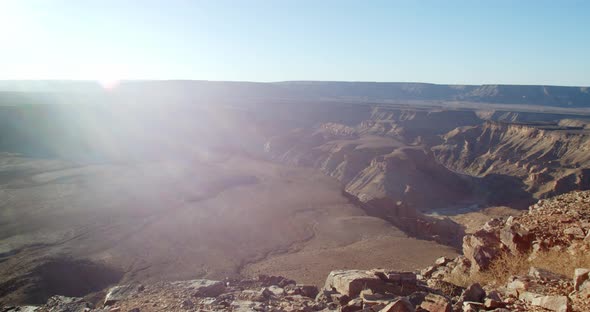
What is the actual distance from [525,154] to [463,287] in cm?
7160

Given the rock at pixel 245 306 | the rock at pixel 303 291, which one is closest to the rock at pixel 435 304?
the rock at pixel 245 306

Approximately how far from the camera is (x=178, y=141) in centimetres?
7900

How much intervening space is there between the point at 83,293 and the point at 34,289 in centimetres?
258

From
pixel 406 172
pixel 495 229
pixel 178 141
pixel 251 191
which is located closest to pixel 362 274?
pixel 495 229

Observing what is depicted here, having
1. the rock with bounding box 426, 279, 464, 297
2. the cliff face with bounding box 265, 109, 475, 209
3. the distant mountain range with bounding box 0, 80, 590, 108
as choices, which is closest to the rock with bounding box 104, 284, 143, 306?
the rock with bounding box 426, 279, 464, 297

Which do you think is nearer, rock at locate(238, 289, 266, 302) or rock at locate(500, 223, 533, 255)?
rock at locate(238, 289, 266, 302)

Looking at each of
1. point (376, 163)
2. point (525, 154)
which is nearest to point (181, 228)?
point (376, 163)

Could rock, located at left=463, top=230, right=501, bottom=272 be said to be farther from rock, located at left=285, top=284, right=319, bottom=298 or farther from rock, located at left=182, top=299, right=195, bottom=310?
rock, located at left=182, top=299, right=195, bottom=310

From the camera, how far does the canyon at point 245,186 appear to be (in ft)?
85.7

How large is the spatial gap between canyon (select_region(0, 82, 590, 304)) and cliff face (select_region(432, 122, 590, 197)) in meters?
0.28

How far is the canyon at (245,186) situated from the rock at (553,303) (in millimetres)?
14814

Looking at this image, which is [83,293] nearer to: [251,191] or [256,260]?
[256,260]

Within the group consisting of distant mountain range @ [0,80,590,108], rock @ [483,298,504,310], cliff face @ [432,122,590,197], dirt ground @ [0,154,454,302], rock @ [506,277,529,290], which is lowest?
dirt ground @ [0,154,454,302]

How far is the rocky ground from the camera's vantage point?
773 cm
